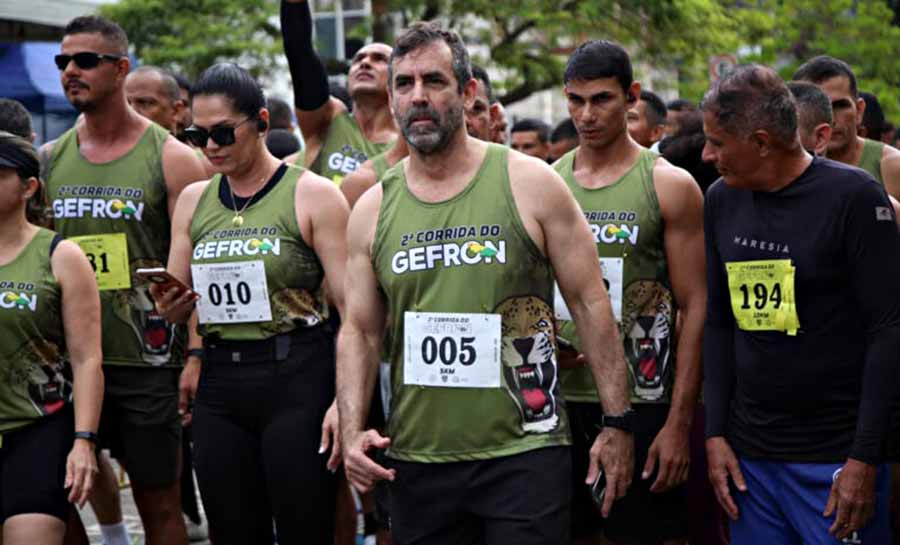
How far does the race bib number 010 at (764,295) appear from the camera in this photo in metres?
4.80

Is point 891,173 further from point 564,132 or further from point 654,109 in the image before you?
point 564,132

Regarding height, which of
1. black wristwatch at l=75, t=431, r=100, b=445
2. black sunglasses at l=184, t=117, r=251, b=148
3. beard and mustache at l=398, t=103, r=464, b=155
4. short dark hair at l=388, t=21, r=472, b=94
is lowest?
black wristwatch at l=75, t=431, r=100, b=445

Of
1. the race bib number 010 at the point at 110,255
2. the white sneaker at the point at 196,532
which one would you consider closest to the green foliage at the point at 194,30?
the white sneaker at the point at 196,532

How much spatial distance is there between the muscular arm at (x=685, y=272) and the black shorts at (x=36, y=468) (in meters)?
2.39

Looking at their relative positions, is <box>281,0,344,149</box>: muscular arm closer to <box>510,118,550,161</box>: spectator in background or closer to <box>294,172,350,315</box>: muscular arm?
<box>294,172,350,315</box>: muscular arm

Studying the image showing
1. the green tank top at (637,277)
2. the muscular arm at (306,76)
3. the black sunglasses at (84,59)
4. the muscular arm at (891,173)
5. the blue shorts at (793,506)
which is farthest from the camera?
the black sunglasses at (84,59)

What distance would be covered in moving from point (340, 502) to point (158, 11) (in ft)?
63.9

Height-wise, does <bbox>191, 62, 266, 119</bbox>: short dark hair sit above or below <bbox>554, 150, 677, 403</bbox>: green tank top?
above

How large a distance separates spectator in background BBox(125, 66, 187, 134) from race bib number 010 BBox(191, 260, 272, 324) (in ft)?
9.80

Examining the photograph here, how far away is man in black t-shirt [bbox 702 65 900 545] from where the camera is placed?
4652 millimetres

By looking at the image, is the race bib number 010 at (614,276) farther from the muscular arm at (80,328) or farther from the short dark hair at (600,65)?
the muscular arm at (80,328)

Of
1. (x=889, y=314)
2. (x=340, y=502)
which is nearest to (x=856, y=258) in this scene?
(x=889, y=314)

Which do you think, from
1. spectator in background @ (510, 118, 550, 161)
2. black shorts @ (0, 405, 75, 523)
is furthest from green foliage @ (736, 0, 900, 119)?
black shorts @ (0, 405, 75, 523)

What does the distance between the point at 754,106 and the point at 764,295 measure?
2.03 ft
